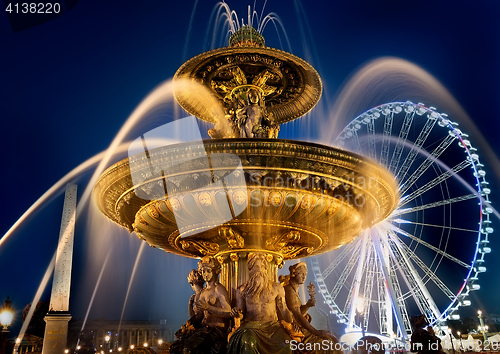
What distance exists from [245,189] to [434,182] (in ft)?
47.4

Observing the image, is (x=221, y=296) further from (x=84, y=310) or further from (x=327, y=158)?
(x=84, y=310)

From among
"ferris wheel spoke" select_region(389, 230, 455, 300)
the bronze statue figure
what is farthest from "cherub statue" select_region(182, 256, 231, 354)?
"ferris wheel spoke" select_region(389, 230, 455, 300)

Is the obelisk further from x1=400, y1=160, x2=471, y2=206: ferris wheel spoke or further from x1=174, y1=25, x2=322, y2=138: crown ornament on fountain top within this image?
x1=400, y1=160, x2=471, y2=206: ferris wheel spoke

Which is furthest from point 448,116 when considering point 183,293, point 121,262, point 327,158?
point 121,262

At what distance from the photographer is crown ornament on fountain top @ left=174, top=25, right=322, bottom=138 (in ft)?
24.7

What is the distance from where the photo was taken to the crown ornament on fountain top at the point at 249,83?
7.54 m

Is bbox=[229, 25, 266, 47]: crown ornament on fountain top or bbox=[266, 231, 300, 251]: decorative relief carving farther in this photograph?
bbox=[229, 25, 266, 47]: crown ornament on fountain top

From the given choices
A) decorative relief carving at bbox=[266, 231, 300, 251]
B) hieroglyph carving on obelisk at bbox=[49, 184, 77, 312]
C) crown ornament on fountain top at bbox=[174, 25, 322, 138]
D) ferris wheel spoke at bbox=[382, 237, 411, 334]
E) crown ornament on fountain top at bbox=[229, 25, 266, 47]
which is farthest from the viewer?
hieroglyph carving on obelisk at bbox=[49, 184, 77, 312]

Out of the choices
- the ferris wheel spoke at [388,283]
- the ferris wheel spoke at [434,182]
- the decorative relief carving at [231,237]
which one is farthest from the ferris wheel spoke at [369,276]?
the decorative relief carving at [231,237]

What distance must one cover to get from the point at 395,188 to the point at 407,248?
12085mm

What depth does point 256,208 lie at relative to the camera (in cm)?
588

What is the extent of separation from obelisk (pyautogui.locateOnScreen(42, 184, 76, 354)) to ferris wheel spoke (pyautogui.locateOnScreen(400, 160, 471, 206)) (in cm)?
1949

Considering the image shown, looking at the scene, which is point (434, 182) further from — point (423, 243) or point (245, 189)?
point (245, 189)

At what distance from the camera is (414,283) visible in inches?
687
